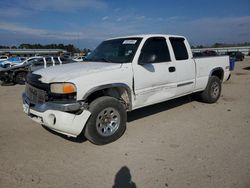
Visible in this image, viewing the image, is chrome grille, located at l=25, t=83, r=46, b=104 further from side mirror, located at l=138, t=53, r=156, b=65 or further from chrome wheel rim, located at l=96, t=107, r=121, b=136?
side mirror, located at l=138, t=53, r=156, b=65

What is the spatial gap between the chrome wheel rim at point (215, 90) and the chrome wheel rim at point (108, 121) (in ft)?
11.8

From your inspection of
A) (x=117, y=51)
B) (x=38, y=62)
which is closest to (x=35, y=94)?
(x=117, y=51)

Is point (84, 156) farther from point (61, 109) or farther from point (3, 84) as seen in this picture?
point (3, 84)

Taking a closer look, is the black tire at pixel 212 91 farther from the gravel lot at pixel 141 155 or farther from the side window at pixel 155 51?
the side window at pixel 155 51

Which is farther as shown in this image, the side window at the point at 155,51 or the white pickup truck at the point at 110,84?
the side window at the point at 155,51

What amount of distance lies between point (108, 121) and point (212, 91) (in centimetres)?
381

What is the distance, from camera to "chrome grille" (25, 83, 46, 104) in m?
3.62

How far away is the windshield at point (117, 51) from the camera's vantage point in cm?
430

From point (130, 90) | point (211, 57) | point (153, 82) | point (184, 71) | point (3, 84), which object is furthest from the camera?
point (3, 84)

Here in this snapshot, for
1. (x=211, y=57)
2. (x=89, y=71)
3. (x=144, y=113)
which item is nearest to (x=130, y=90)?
(x=89, y=71)

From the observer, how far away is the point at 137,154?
3527 mm

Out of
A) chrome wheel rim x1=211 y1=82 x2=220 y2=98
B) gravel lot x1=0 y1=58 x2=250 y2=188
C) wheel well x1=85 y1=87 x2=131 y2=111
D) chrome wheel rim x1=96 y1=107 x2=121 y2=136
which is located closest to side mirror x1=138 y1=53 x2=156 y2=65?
wheel well x1=85 y1=87 x2=131 y2=111

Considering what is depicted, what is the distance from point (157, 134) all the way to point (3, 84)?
11.0 m

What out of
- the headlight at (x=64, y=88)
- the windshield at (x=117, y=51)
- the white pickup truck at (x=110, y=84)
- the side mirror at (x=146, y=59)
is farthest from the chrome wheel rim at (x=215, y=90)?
the headlight at (x=64, y=88)
